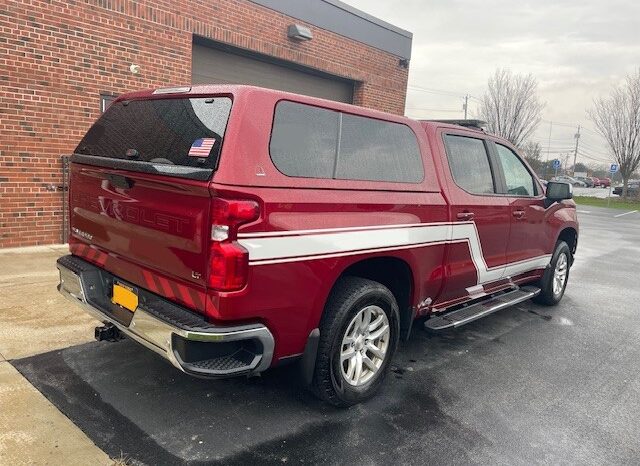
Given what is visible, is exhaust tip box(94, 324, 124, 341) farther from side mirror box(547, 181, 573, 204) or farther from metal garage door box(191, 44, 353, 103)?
metal garage door box(191, 44, 353, 103)

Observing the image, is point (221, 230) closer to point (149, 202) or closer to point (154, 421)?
point (149, 202)

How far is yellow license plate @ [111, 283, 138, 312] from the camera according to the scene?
9.93ft

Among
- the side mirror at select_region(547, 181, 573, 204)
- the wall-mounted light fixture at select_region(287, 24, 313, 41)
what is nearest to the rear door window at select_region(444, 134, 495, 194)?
the side mirror at select_region(547, 181, 573, 204)

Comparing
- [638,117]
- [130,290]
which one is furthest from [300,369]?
[638,117]

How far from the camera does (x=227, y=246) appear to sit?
2.55 metres

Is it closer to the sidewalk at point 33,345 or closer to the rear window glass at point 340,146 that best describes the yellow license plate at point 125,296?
the sidewalk at point 33,345

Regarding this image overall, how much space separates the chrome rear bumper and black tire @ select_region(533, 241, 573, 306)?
4285 mm

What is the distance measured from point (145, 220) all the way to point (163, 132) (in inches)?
21.9

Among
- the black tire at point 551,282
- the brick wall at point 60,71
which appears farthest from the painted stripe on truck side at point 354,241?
the brick wall at point 60,71

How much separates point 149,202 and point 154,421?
1.32m

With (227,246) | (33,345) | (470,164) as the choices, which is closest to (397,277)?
(470,164)

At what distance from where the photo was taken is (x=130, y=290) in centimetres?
307

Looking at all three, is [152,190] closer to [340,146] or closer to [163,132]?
[163,132]

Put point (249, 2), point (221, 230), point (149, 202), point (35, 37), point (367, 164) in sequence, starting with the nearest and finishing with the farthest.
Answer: point (221, 230) → point (149, 202) → point (367, 164) → point (35, 37) → point (249, 2)
